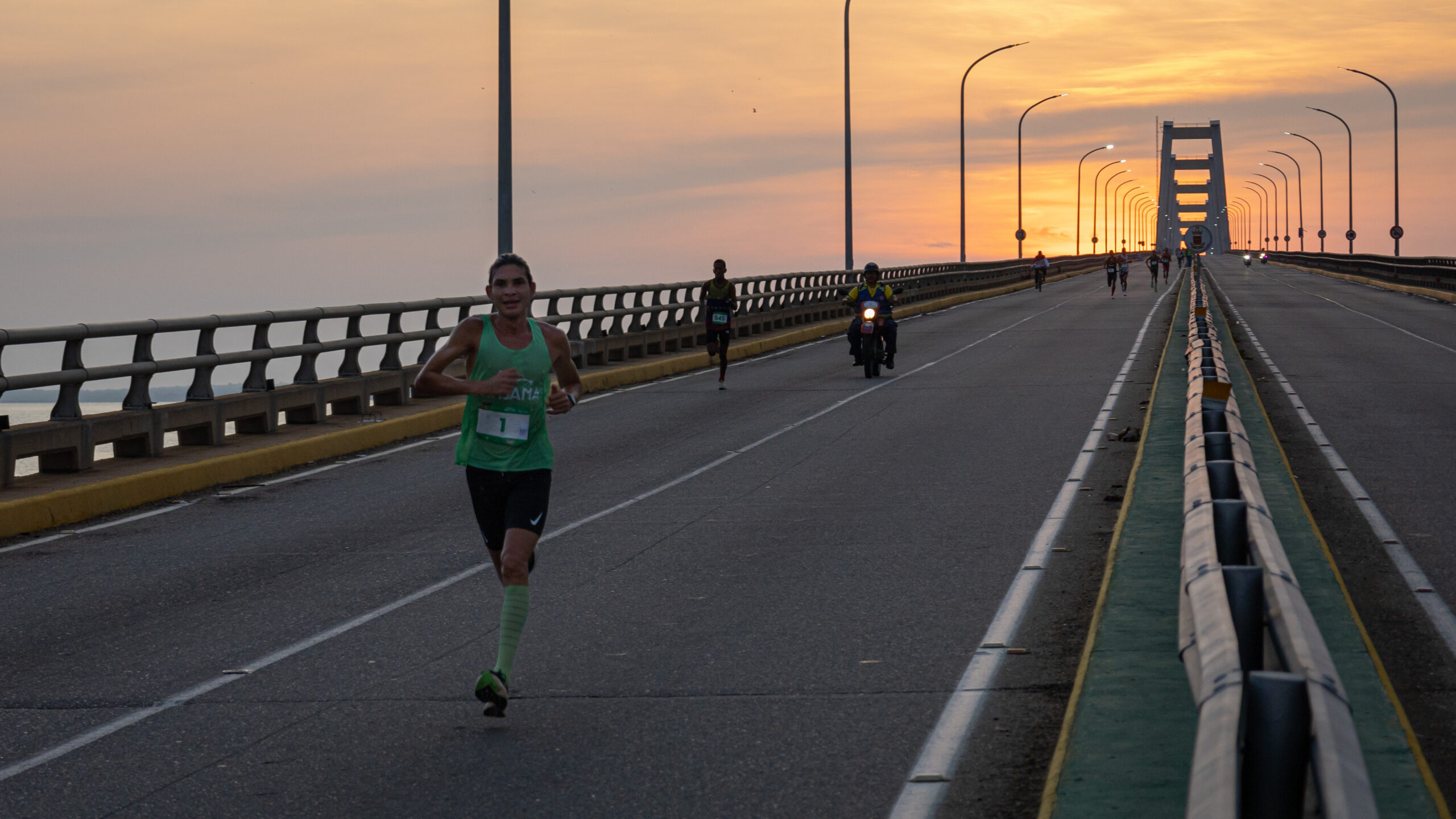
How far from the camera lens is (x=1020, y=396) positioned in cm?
2141

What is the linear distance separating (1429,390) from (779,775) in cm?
1863

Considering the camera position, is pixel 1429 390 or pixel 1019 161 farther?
pixel 1019 161

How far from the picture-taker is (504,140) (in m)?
24.0

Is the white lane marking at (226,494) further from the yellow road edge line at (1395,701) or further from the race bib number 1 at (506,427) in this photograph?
the yellow road edge line at (1395,701)

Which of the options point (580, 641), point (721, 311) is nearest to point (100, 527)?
point (580, 641)

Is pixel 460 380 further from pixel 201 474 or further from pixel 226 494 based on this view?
pixel 201 474

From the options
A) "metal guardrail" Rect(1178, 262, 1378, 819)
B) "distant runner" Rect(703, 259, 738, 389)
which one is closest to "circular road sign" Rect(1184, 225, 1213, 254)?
"distant runner" Rect(703, 259, 738, 389)

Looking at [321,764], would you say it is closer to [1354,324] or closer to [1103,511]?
[1103,511]

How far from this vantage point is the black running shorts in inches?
259

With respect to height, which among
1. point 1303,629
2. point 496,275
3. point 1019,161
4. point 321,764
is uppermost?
point 1019,161

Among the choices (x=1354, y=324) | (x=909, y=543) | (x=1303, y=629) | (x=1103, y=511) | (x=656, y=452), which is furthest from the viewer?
(x=1354, y=324)

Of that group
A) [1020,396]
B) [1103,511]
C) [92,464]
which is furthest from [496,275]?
[1020,396]

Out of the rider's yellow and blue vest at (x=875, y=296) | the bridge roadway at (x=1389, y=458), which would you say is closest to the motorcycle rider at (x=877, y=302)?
the rider's yellow and blue vest at (x=875, y=296)

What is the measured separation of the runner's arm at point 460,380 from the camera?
6.43 metres
